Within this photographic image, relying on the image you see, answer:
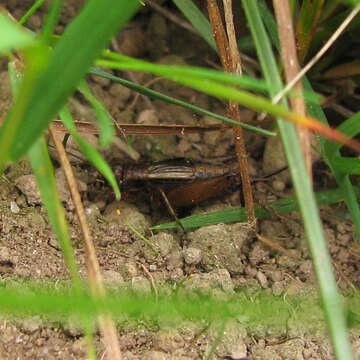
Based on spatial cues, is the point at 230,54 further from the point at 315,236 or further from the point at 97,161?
the point at 315,236

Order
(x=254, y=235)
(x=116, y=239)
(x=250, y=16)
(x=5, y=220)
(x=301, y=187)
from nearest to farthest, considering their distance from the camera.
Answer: (x=301, y=187) → (x=250, y=16) → (x=5, y=220) → (x=116, y=239) → (x=254, y=235)

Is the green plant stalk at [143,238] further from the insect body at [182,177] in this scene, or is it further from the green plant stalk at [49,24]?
the green plant stalk at [49,24]

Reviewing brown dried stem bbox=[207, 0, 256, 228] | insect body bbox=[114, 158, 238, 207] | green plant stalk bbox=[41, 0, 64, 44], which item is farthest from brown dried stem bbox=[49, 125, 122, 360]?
insect body bbox=[114, 158, 238, 207]

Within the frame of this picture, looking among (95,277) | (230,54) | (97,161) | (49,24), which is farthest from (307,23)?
(95,277)

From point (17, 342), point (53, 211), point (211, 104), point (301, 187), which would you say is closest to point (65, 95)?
point (53, 211)

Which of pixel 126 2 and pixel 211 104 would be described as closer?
pixel 126 2

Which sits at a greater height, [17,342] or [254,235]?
[254,235]

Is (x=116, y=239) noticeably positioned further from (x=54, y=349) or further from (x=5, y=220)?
(x=54, y=349)
